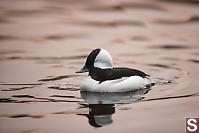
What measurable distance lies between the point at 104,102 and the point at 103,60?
91cm

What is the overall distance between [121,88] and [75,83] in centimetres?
112

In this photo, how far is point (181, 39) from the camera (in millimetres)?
14562

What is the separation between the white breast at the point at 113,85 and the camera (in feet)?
30.8

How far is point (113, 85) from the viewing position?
9.41 metres

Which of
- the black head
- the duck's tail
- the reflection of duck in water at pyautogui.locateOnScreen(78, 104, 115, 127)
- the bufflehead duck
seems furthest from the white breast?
the reflection of duck in water at pyautogui.locateOnScreen(78, 104, 115, 127)

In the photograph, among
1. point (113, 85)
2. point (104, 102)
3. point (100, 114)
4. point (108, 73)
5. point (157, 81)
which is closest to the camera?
point (100, 114)

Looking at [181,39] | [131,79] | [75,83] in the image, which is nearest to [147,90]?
[131,79]

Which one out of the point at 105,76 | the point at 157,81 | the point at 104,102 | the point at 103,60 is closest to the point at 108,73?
the point at 105,76

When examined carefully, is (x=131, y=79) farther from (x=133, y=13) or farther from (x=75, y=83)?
(x=133, y=13)

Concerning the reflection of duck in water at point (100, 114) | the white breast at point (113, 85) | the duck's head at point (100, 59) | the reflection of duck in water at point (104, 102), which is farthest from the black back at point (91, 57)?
the reflection of duck in water at point (100, 114)

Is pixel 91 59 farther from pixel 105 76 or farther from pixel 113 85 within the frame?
pixel 113 85

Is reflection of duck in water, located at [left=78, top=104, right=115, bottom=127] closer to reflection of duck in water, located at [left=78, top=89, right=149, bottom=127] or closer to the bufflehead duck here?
reflection of duck in water, located at [left=78, top=89, right=149, bottom=127]

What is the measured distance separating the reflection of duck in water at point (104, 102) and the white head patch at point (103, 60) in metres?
0.50

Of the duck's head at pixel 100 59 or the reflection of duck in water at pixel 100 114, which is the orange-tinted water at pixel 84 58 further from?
the duck's head at pixel 100 59
